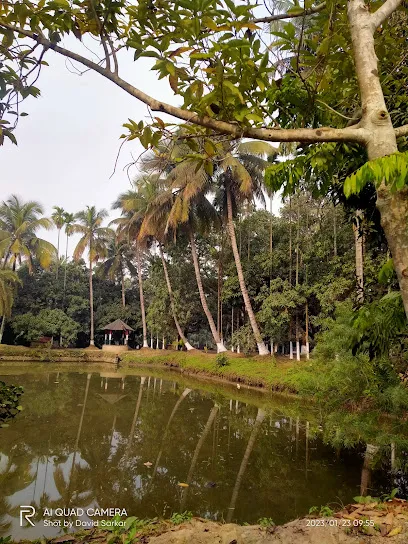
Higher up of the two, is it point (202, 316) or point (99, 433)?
point (202, 316)

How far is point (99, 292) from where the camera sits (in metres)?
32.4

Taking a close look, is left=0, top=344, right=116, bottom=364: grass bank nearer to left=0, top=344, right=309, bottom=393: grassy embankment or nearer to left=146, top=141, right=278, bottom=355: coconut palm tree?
left=0, top=344, right=309, bottom=393: grassy embankment

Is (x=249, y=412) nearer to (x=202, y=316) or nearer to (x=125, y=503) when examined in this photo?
(x=125, y=503)

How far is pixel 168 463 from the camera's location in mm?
5605

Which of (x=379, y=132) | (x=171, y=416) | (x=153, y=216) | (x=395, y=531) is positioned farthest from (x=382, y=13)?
(x=153, y=216)

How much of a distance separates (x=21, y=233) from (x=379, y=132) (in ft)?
89.9

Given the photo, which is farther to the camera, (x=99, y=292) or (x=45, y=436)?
(x=99, y=292)

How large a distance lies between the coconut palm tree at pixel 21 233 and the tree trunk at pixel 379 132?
2599cm

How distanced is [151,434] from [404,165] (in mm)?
7192

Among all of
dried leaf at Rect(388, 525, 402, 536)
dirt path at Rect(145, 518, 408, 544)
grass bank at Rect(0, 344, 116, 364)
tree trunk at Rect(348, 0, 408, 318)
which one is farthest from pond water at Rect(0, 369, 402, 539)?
grass bank at Rect(0, 344, 116, 364)

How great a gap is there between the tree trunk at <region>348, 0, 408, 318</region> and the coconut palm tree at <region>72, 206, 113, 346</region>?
27772 millimetres

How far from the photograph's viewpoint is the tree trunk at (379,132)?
153cm

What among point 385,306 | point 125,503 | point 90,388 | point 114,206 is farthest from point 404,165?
point 114,206

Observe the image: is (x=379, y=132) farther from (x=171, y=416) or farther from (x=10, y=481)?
(x=171, y=416)
